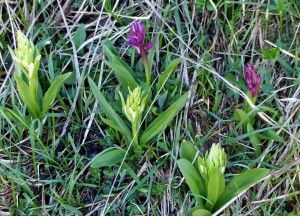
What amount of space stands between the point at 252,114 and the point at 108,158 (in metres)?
0.63

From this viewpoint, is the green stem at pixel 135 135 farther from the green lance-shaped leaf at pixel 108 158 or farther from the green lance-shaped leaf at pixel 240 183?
the green lance-shaped leaf at pixel 240 183

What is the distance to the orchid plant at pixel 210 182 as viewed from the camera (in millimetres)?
1758

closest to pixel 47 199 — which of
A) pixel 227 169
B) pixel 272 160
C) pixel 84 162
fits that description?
pixel 84 162

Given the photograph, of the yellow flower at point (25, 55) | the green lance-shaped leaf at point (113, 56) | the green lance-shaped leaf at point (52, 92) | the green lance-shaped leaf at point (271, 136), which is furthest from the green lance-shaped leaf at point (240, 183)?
the yellow flower at point (25, 55)

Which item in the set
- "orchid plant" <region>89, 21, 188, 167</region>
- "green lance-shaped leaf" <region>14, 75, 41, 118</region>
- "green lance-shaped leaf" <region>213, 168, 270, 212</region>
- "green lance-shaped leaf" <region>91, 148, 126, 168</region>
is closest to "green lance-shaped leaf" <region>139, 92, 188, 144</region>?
"orchid plant" <region>89, 21, 188, 167</region>

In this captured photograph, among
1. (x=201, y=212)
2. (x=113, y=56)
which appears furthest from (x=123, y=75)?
(x=201, y=212)

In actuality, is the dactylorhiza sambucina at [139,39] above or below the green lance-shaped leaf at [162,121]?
above

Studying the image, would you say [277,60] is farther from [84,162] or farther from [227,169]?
[84,162]

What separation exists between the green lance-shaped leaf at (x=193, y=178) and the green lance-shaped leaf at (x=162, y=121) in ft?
0.60

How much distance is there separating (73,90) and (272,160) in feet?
2.97

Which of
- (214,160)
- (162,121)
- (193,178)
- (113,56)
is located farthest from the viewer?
(113,56)

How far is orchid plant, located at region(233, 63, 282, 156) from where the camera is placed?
6.49ft

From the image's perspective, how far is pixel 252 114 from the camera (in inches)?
80.0

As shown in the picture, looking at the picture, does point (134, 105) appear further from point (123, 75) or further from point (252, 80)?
point (252, 80)
